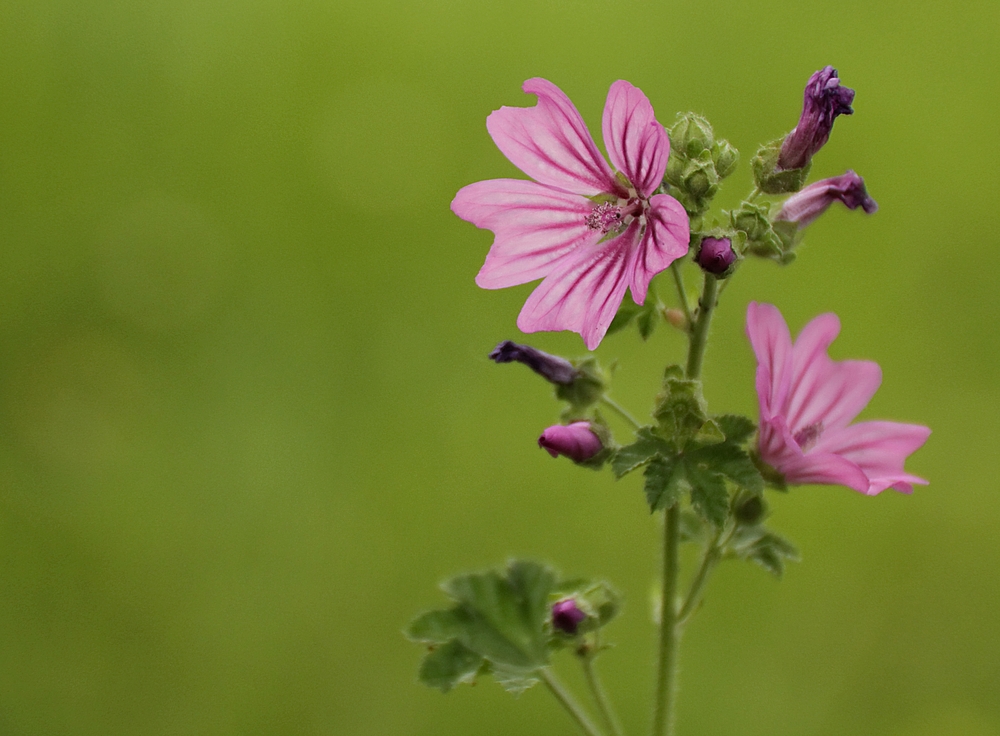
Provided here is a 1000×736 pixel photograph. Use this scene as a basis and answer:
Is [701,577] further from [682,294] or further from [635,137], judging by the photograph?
[635,137]

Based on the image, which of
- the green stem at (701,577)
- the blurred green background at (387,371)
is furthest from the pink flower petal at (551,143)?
the blurred green background at (387,371)

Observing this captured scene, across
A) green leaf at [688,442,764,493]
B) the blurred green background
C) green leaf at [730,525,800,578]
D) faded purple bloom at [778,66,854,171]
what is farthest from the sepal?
the blurred green background

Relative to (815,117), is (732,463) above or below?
below

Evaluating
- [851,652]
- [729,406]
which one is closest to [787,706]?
[851,652]

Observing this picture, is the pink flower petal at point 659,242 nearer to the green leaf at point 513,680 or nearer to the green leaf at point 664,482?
the green leaf at point 664,482

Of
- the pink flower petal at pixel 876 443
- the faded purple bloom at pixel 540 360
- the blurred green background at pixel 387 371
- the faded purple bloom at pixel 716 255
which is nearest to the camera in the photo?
the faded purple bloom at pixel 716 255

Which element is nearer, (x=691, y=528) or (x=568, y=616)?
(x=568, y=616)

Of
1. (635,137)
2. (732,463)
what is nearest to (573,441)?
(732,463)
